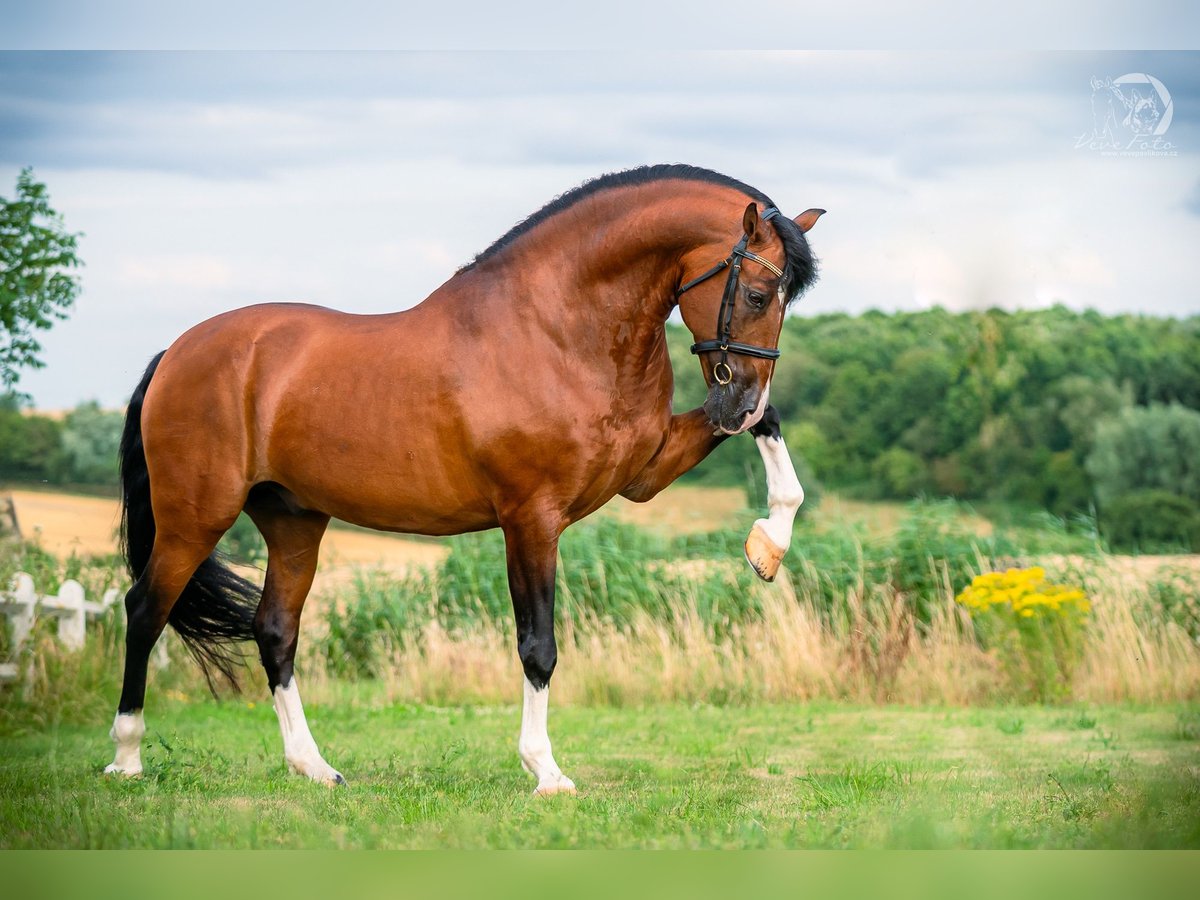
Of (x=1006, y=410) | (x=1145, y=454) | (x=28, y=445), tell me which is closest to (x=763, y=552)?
(x=28, y=445)

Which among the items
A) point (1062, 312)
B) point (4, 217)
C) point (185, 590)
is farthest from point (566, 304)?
point (1062, 312)

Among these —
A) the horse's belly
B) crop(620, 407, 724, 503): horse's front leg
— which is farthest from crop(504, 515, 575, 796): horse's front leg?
crop(620, 407, 724, 503): horse's front leg

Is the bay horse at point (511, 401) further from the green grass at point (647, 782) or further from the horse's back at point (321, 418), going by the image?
the green grass at point (647, 782)

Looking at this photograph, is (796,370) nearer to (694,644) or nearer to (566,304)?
(694,644)

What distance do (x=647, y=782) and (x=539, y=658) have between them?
3.82 ft

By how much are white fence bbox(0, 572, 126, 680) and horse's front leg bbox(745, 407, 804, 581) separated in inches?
228

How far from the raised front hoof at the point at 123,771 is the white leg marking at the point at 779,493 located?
10.7ft

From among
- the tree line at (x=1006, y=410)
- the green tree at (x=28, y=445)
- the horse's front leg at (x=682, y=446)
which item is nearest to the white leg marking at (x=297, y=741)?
the horse's front leg at (x=682, y=446)

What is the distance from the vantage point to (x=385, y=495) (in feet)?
18.5

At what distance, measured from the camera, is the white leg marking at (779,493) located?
548cm

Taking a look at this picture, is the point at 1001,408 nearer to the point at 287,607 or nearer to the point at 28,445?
the point at 28,445

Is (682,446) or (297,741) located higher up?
(682,446)

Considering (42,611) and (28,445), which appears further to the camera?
(28,445)

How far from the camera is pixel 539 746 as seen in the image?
5.29 meters
